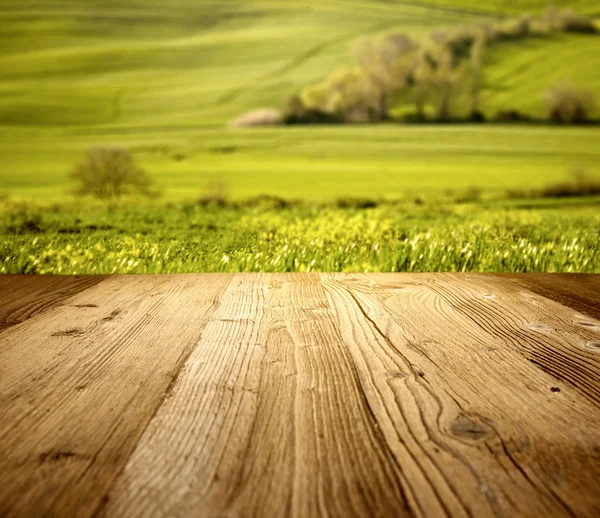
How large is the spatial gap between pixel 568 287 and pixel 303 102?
655 centimetres

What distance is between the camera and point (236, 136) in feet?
26.8

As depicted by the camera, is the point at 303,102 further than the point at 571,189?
Yes

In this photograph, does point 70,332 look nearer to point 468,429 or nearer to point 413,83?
point 468,429

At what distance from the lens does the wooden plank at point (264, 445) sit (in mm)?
565

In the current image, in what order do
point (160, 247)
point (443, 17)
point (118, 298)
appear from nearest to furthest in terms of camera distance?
point (118, 298) < point (160, 247) < point (443, 17)

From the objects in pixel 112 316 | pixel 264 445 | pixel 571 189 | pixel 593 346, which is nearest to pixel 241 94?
pixel 571 189

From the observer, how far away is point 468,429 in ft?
2.39

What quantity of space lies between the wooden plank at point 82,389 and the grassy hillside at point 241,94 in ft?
17.4

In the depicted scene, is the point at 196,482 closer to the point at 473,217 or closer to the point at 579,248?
the point at 579,248

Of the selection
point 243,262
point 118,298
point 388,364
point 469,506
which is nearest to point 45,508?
point 469,506

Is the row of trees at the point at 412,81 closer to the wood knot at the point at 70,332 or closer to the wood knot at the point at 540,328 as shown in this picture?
the wood knot at the point at 540,328

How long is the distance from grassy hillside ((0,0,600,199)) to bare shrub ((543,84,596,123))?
0.16 metres

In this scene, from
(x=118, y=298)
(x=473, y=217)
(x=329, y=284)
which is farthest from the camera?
(x=473, y=217)

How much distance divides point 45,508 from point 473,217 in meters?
3.49
